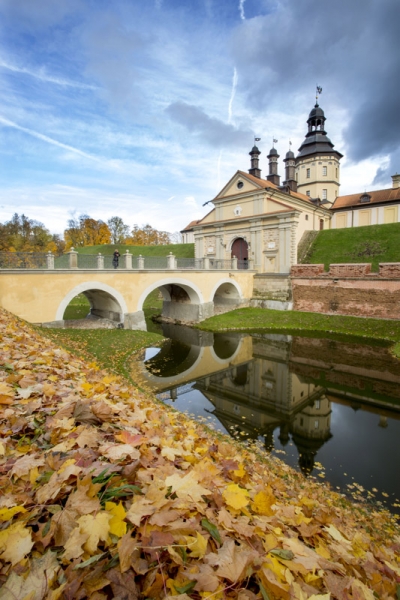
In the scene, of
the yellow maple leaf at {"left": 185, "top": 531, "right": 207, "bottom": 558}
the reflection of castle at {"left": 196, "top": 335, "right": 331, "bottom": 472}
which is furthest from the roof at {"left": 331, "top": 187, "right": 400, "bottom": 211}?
the yellow maple leaf at {"left": 185, "top": 531, "right": 207, "bottom": 558}

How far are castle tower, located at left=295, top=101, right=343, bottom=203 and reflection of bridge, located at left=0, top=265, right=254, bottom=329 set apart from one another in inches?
761

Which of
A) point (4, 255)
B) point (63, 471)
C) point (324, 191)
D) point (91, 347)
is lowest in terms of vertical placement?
point (91, 347)

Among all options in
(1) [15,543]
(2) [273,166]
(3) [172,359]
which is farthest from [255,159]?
(1) [15,543]

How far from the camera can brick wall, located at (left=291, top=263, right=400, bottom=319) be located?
57.0 feet

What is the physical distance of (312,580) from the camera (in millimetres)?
1509

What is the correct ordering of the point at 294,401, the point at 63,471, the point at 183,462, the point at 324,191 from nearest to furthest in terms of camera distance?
the point at 63,471, the point at 183,462, the point at 294,401, the point at 324,191

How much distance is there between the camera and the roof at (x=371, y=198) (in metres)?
30.9

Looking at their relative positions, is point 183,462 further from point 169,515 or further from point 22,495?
point 22,495

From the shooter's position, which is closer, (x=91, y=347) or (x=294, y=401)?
(x=294, y=401)

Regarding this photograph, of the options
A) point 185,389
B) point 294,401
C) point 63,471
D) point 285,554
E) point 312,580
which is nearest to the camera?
point 312,580

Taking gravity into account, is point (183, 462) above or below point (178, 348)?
above

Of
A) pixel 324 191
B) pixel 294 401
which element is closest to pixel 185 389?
pixel 294 401

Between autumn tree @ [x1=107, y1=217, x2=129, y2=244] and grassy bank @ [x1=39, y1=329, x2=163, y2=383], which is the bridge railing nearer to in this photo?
grassy bank @ [x1=39, y1=329, x2=163, y2=383]

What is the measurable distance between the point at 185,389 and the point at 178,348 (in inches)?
192
